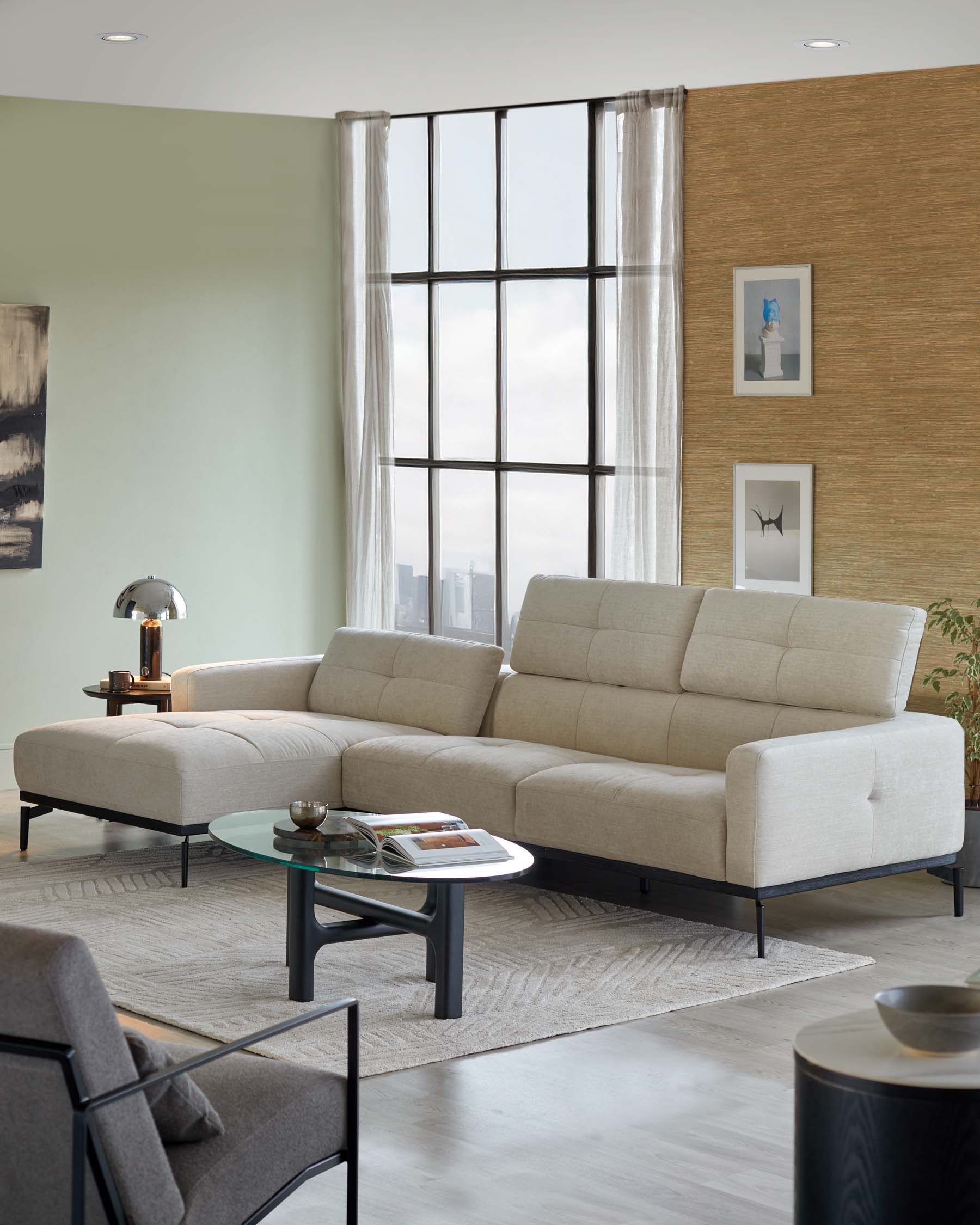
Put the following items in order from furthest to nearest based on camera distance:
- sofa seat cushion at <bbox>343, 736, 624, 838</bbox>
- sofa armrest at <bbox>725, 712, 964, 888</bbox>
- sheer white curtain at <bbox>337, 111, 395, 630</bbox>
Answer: sheer white curtain at <bbox>337, 111, 395, 630</bbox>
sofa seat cushion at <bbox>343, 736, 624, 838</bbox>
sofa armrest at <bbox>725, 712, 964, 888</bbox>

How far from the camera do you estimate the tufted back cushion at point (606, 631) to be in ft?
20.4

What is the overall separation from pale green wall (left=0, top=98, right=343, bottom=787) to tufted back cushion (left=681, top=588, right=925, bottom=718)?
3.15m

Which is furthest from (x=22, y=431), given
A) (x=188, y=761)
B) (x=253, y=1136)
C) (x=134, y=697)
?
(x=253, y=1136)

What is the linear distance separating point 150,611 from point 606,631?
189 centimetres

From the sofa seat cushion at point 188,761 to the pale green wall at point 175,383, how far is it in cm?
165

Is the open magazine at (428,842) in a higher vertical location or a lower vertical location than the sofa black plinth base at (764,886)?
higher

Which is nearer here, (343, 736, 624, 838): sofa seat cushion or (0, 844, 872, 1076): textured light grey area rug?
(0, 844, 872, 1076): textured light grey area rug

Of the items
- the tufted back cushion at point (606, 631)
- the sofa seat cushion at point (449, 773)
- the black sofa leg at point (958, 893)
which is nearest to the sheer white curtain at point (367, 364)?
the tufted back cushion at point (606, 631)

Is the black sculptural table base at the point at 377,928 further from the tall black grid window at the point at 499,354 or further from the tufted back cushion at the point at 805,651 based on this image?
the tall black grid window at the point at 499,354

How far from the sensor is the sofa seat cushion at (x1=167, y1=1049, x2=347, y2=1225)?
2492 millimetres

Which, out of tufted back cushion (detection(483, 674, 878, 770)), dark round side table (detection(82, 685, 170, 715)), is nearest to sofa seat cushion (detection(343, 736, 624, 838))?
tufted back cushion (detection(483, 674, 878, 770))

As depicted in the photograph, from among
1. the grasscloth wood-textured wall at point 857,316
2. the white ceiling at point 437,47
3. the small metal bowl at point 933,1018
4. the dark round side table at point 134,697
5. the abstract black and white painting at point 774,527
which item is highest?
the white ceiling at point 437,47

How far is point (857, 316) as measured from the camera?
22.1 feet

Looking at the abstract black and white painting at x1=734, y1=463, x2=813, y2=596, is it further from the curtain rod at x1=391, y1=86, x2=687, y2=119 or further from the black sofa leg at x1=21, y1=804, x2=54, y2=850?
the black sofa leg at x1=21, y1=804, x2=54, y2=850
